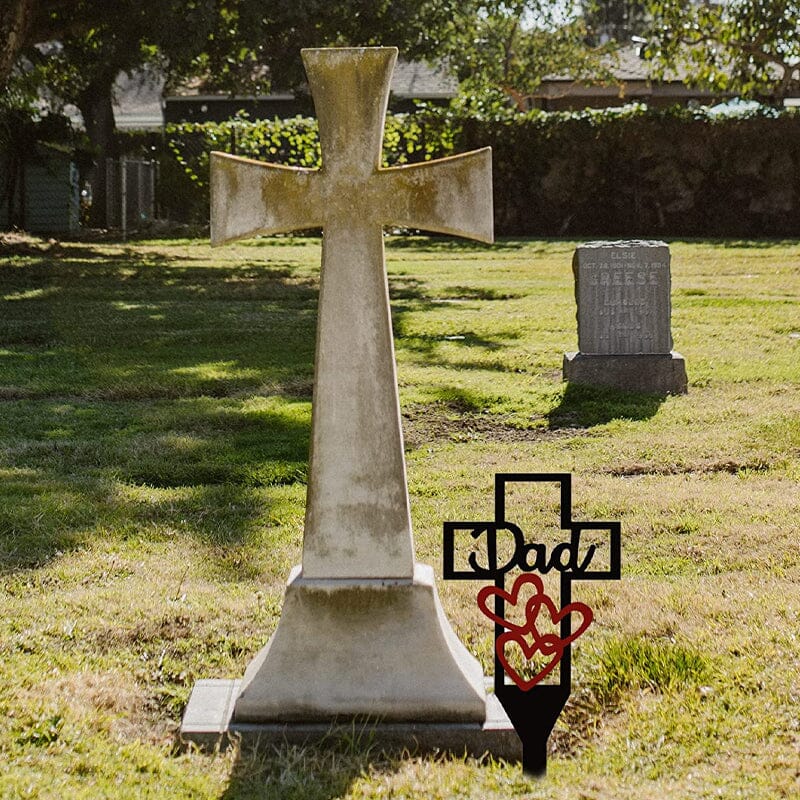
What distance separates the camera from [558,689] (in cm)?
360

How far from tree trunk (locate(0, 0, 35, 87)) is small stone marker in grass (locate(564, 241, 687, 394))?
→ 10763mm

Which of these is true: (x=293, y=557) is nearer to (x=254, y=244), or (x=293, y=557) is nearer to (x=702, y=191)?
(x=254, y=244)

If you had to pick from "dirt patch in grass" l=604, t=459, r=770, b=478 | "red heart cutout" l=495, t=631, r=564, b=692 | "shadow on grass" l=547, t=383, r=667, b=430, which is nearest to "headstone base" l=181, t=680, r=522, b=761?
"red heart cutout" l=495, t=631, r=564, b=692

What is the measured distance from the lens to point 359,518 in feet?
12.9

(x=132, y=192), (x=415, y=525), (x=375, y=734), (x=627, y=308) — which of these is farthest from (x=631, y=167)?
(x=375, y=734)

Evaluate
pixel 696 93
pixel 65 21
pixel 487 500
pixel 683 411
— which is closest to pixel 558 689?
pixel 487 500

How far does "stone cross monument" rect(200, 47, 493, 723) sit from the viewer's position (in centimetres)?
389

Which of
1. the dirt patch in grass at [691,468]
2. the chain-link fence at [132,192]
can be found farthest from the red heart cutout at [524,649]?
the chain-link fence at [132,192]

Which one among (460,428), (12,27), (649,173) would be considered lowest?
(460,428)

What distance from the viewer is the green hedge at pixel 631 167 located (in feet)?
86.4

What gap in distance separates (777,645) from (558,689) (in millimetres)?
1104

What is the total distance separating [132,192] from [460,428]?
2179cm

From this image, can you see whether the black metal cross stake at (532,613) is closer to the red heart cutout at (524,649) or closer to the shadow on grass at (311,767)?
the red heart cutout at (524,649)

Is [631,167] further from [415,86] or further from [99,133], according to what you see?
[415,86]
